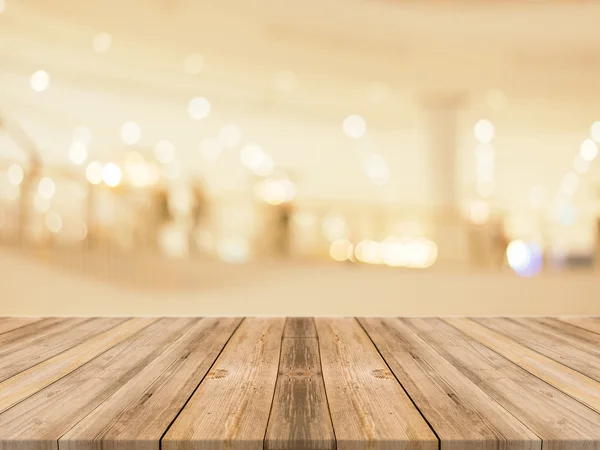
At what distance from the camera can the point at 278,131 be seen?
7945mm

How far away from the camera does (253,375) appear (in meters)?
1.67

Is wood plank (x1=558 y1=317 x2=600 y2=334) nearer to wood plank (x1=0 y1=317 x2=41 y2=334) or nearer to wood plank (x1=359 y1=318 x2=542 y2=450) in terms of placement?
wood plank (x1=359 y1=318 x2=542 y2=450)

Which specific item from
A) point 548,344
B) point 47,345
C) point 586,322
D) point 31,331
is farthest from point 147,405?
point 586,322

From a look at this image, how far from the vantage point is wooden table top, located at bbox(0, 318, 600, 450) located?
1.18 m

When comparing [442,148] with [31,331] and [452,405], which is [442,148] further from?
[452,405]

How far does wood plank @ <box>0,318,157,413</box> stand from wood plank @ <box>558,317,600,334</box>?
2249 mm

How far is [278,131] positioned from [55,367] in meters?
6.47

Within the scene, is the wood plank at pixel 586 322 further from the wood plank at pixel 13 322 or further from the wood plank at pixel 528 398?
the wood plank at pixel 13 322

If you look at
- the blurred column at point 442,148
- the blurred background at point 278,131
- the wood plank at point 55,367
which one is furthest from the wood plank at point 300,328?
the blurred column at point 442,148

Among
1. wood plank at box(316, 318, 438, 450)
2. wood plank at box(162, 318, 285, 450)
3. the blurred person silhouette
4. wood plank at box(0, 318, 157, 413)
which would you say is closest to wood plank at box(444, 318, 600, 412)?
wood plank at box(316, 318, 438, 450)

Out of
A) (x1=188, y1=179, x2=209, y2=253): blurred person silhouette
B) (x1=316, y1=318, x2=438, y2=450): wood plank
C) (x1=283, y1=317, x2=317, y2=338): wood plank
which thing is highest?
(x1=188, y1=179, x2=209, y2=253): blurred person silhouette

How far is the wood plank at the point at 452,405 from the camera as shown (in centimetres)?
117

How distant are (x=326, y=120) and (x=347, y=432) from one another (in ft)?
22.9

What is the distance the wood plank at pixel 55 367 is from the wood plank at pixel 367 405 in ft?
2.75
